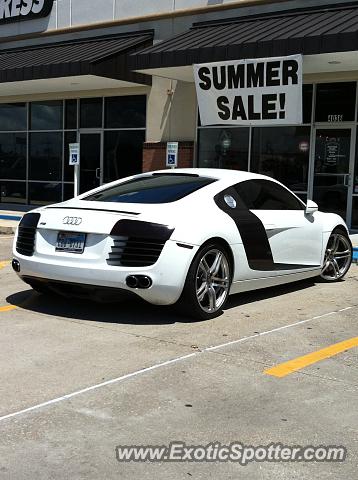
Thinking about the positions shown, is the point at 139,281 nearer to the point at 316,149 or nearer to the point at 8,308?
the point at 8,308

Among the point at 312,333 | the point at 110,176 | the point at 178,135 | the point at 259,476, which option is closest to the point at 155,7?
the point at 178,135

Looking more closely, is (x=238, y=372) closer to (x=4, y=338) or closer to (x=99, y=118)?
(x=4, y=338)

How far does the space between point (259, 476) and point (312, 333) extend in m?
2.78

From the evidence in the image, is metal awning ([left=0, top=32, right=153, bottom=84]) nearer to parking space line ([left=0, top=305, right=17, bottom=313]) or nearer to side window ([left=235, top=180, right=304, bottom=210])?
side window ([left=235, top=180, right=304, bottom=210])

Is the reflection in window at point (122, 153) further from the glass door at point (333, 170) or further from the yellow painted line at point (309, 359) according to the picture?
the yellow painted line at point (309, 359)

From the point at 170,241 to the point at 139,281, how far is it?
45 centimetres

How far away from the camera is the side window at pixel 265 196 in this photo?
6.79 m

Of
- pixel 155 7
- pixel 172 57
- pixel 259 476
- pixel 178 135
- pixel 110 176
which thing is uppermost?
pixel 155 7

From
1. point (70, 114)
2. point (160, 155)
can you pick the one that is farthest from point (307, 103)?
point (70, 114)

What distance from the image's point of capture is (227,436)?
11.5 ft

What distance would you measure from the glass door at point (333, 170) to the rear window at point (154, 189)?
8021 millimetres

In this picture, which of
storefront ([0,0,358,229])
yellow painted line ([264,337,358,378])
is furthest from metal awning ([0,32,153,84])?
yellow painted line ([264,337,358,378])

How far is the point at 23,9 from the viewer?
19.7 m

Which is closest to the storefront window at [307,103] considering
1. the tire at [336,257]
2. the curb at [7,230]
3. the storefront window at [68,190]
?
Answer: the tire at [336,257]
